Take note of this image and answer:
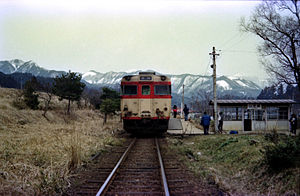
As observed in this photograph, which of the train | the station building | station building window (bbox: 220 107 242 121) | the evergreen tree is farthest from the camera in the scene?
the evergreen tree

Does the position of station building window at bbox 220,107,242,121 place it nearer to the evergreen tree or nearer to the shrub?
the evergreen tree

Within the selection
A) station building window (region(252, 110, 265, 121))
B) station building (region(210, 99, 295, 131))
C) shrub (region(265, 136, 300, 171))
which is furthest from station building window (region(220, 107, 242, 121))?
shrub (region(265, 136, 300, 171))

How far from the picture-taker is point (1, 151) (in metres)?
8.96

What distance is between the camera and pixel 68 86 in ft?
112

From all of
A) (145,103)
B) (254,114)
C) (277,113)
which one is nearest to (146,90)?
(145,103)

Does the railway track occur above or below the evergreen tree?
below

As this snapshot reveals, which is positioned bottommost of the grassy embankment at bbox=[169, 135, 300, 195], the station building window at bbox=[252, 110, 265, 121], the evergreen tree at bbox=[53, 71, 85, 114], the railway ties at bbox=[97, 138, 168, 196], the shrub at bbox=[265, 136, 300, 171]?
the railway ties at bbox=[97, 138, 168, 196]

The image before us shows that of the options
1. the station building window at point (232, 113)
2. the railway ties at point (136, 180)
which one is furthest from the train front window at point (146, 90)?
the station building window at point (232, 113)

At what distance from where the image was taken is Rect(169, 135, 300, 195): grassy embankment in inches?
221

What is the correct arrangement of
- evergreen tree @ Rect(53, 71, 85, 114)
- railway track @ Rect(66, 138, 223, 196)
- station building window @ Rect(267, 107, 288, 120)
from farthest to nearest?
evergreen tree @ Rect(53, 71, 85, 114), station building window @ Rect(267, 107, 288, 120), railway track @ Rect(66, 138, 223, 196)

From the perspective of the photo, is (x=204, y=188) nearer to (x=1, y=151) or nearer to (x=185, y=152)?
(x=185, y=152)

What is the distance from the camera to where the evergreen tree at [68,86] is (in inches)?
1315

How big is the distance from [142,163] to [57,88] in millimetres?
26261

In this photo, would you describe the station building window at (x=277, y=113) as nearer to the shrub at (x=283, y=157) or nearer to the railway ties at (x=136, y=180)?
the railway ties at (x=136, y=180)
